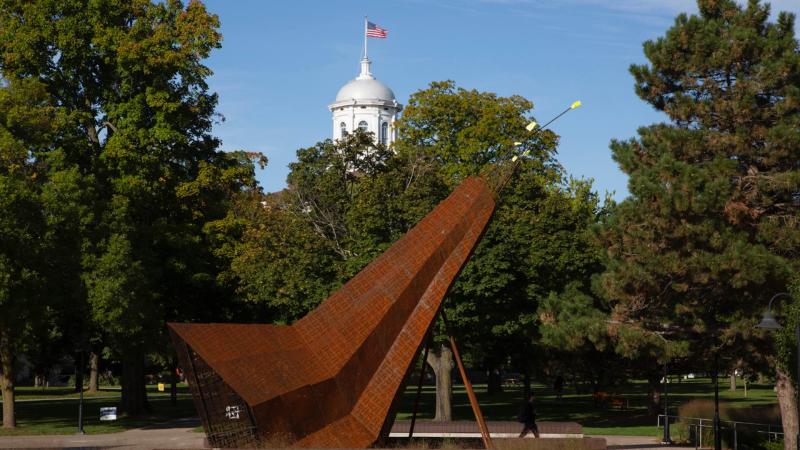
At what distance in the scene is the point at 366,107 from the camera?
11719cm

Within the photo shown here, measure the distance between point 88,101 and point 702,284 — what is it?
24249 mm

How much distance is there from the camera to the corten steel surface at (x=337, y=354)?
747 inches

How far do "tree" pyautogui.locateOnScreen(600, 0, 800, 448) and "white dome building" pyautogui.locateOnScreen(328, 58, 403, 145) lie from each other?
285ft

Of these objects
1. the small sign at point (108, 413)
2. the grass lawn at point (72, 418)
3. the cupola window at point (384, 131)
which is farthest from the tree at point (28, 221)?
the cupola window at point (384, 131)

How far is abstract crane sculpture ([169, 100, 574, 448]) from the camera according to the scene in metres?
19.0

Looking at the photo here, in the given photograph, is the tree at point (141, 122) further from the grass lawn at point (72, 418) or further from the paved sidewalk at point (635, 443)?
the paved sidewalk at point (635, 443)

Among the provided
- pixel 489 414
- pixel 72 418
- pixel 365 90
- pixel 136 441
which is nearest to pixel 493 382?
pixel 489 414

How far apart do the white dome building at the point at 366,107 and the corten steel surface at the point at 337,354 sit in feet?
312

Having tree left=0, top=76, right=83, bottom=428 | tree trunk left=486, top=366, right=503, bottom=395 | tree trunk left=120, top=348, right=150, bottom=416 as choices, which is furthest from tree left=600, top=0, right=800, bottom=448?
tree trunk left=486, top=366, right=503, bottom=395

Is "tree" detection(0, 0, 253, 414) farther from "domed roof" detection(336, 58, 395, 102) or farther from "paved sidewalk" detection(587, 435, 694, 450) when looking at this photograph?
"domed roof" detection(336, 58, 395, 102)

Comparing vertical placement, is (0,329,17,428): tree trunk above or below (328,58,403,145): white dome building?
below

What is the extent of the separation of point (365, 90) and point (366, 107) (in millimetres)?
2143

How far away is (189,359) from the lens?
1933 centimetres

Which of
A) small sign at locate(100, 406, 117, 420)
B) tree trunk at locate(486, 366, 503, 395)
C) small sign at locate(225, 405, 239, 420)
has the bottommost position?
small sign at locate(225, 405, 239, 420)
